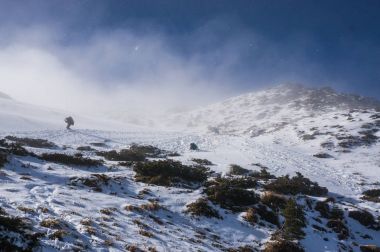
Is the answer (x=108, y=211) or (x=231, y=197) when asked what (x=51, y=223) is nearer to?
(x=108, y=211)

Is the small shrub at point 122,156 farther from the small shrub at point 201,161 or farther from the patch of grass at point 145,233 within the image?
the patch of grass at point 145,233

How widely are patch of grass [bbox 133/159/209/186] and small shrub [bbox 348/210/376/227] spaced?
1077 centimetres

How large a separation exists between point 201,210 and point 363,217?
12.0m

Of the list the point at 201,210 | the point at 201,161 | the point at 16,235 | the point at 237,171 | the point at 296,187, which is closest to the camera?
the point at 16,235

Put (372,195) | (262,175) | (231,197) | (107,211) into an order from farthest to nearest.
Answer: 1. (262,175)
2. (372,195)
3. (231,197)
4. (107,211)

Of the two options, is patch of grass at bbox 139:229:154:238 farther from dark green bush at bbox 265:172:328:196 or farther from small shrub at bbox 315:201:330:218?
dark green bush at bbox 265:172:328:196

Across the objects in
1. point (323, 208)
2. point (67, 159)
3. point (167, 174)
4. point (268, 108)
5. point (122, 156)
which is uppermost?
point (268, 108)

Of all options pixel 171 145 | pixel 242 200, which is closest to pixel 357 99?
pixel 171 145

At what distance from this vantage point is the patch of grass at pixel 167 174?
24.8m

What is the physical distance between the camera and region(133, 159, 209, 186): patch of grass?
24.8 metres

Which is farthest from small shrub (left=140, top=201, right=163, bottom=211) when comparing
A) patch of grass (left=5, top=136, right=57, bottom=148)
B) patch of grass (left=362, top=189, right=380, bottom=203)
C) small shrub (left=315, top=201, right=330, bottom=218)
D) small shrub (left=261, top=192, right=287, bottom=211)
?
patch of grass (left=5, top=136, right=57, bottom=148)

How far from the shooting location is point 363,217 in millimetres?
24188

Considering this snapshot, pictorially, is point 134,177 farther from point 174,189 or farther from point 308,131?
point 308,131

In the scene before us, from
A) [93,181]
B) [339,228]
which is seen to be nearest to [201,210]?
[93,181]
